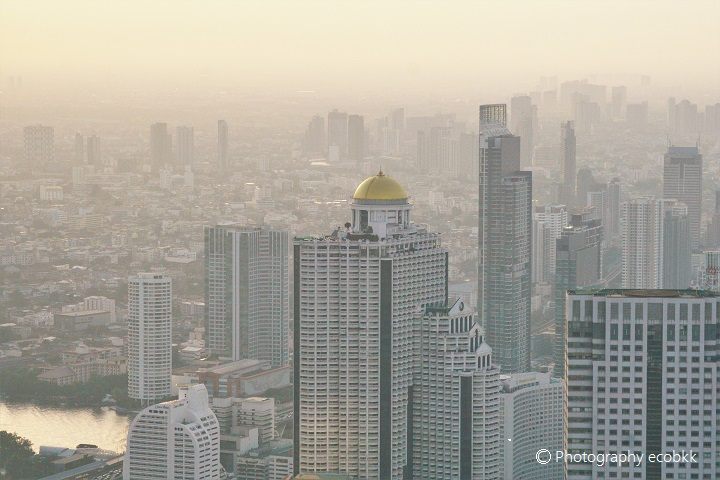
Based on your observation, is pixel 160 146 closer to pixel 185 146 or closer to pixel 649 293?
pixel 185 146

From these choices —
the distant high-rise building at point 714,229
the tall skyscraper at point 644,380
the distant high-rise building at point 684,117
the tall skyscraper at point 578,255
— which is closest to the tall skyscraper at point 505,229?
the tall skyscraper at point 578,255

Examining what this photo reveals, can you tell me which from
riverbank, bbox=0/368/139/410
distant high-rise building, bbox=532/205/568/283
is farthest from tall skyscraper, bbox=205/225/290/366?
distant high-rise building, bbox=532/205/568/283

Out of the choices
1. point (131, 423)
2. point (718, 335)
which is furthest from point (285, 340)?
point (718, 335)

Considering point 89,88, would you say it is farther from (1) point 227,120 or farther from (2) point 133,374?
(2) point 133,374

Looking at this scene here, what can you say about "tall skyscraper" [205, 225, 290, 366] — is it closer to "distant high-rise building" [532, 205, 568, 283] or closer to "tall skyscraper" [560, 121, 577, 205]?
"distant high-rise building" [532, 205, 568, 283]

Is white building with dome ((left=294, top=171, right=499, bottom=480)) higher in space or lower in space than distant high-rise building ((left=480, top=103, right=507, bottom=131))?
lower

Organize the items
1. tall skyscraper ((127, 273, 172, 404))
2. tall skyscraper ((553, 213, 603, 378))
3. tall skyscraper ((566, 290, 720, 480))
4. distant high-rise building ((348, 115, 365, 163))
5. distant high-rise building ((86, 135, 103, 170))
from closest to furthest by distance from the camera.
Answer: tall skyscraper ((566, 290, 720, 480)) → distant high-rise building ((348, 115, 365, 163)) → distant high-rise building ((86, 135, 103, 170)) → tall skyscraper ((127, 273, 172, 404)) → tall skyscraper ((553, 213, 603, 378))

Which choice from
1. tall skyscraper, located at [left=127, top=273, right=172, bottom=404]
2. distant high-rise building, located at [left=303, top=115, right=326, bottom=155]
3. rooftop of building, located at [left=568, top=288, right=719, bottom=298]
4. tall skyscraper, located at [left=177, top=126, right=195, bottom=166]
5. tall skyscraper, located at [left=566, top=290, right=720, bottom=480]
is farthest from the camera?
tall skyscraper, located at [left=127, top=273, right=172, bottom=404]
